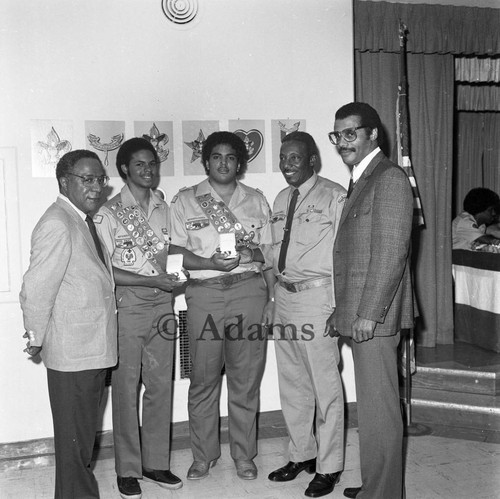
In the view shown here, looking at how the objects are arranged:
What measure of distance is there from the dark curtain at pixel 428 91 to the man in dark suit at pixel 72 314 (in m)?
2.86

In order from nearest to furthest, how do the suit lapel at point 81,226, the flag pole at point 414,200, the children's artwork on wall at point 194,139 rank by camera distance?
1. the suit lapel at point 81,226
2. the children's artwork on wall at point 194,139
3. the flag pole at point 414,200

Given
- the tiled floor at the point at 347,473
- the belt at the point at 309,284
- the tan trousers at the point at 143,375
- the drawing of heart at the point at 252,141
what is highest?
the drawing of heart at the point at 252,141

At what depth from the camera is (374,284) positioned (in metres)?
2.44

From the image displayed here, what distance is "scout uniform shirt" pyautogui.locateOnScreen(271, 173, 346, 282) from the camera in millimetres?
3037

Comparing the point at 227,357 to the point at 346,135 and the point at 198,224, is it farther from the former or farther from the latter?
the point at 346,135

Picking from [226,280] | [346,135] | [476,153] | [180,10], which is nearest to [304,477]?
[226,280]

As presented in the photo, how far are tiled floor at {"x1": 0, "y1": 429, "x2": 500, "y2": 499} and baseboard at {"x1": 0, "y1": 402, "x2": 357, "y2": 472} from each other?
3.2 inches

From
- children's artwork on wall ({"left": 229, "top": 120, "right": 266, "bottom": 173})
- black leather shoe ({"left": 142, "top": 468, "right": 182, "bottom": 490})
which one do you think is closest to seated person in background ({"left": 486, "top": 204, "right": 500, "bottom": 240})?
children's artwork on wall ({"left": 229, "top": 120, "right": 266, "bottom": 173})

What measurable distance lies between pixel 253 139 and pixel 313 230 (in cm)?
102

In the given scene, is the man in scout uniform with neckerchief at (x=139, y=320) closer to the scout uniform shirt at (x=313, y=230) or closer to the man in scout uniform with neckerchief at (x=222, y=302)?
the man in scout uniform with neckerchief at (x=222, y=302)

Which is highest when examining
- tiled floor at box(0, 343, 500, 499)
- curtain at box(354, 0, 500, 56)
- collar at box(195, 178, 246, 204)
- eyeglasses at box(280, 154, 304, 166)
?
curtain at box(354, 0, 500, 56)

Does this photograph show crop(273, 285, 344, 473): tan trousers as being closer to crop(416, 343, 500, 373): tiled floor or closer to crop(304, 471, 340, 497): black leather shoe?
crop(304, 471, 340, 497): black leather shoe

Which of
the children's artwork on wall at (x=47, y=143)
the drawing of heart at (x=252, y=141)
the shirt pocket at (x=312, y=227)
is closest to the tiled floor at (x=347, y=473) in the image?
the shirt pocket at (x=312, y=227)

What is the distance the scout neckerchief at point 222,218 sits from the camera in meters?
3.19
